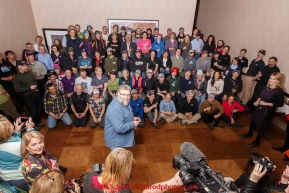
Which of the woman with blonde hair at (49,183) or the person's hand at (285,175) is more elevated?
the woman with blonde hair at (49,183)

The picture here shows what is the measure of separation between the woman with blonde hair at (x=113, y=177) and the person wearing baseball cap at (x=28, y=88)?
141 inches

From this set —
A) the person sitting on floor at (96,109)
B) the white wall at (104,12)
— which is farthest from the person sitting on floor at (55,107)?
the white wall at (104,12)

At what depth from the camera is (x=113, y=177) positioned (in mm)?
1435

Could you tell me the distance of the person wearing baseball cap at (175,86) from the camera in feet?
17.1

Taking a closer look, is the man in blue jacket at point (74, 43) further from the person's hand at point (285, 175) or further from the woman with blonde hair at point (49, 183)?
the person's hand at point (285, 175)

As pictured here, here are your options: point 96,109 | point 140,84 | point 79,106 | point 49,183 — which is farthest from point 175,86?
point 49,183

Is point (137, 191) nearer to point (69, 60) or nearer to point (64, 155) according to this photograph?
point (64, 155)

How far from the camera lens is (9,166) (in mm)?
2027

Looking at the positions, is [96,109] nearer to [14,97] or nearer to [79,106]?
[79,106]

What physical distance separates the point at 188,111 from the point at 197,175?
3702 mm

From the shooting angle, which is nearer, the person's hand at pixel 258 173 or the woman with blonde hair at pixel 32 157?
the person's hand at pixel 258 173

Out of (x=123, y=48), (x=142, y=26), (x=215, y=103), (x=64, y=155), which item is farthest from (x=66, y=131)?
(x=142, y=26)

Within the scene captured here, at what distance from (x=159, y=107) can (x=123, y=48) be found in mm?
2455

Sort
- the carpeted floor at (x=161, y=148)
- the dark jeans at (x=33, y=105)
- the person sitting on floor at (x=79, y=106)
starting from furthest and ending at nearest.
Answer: the person sitting on floor at (x=79, y=106) < the dark jeans at (x=33, y=105) < the carpeted floor at (x=161, y=148)
